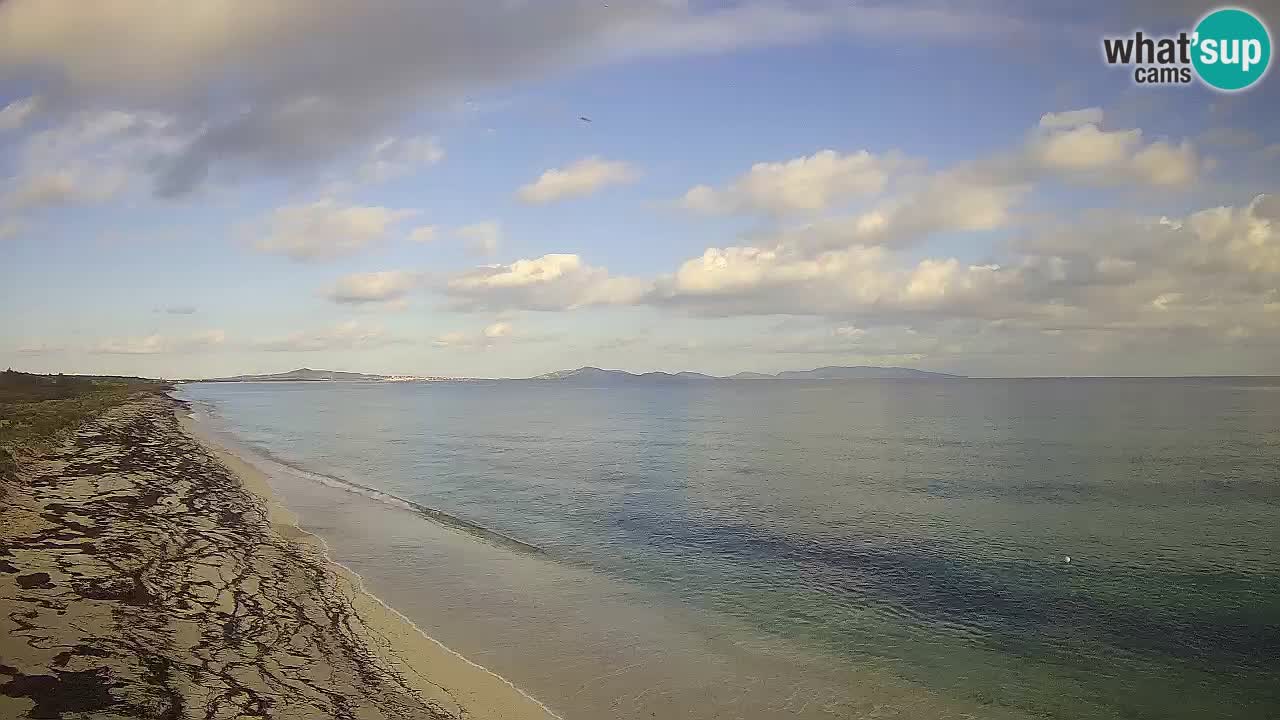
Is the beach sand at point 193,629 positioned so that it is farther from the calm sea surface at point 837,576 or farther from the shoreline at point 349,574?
the calm sea surface at point 837,576

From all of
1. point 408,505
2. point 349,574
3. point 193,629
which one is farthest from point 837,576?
point 408,505

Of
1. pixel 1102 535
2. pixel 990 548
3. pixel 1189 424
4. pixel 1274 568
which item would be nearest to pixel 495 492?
pixel 990 548

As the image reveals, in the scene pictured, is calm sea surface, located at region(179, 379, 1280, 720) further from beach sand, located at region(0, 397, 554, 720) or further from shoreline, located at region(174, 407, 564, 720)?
beach sand, located at region(0, 397, 554, 720)

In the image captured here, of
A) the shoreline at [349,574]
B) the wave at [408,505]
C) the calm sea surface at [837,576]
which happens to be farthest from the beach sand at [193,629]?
the wave at [408,505]

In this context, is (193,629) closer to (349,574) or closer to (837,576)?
(349,574)

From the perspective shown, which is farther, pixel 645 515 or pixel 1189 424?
pixel 1189 424

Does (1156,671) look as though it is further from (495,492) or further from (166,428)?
(166,428)

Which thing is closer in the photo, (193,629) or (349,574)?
(193,629)
